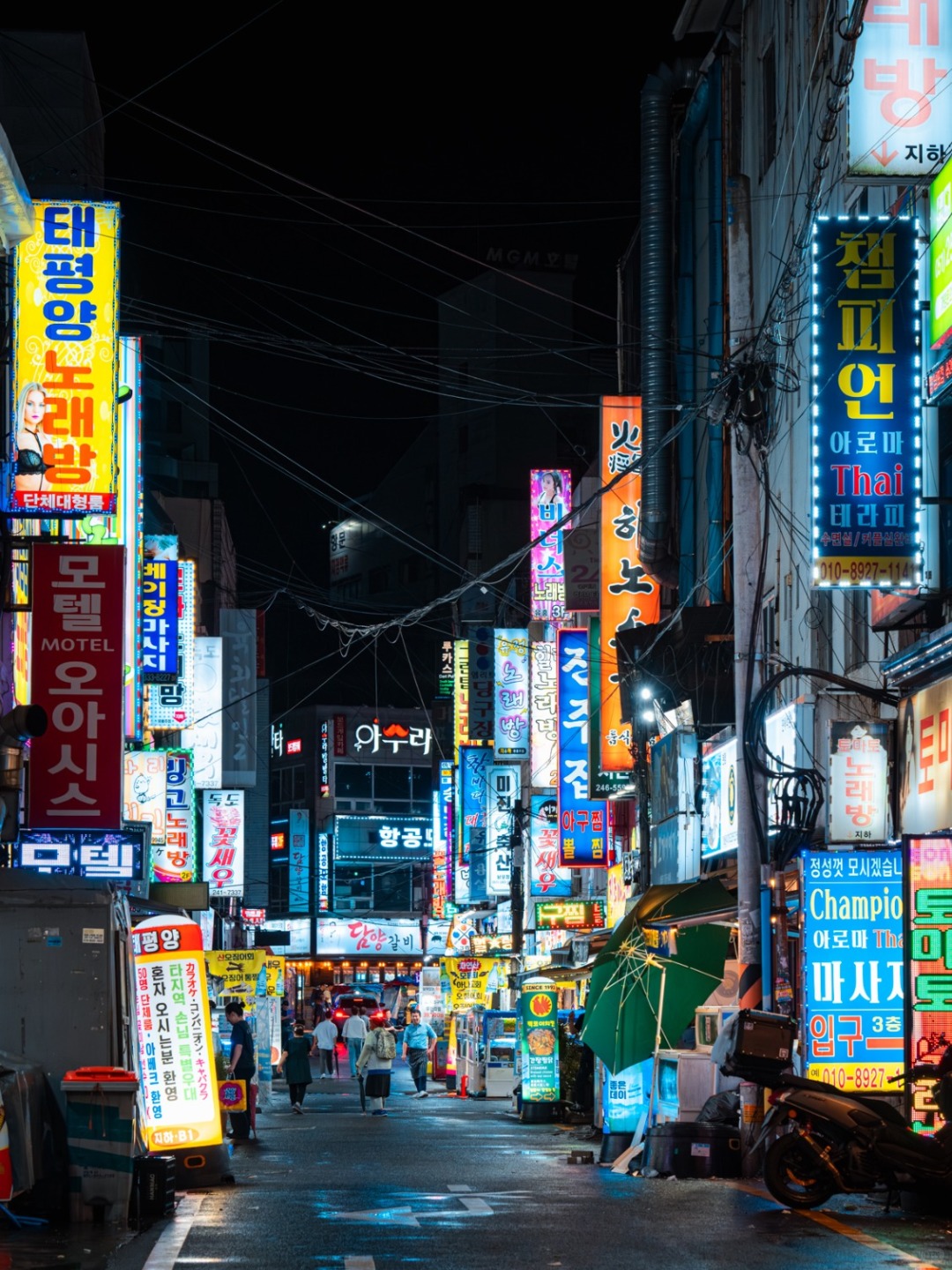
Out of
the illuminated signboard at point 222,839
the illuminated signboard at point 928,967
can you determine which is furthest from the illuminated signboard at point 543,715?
the illuminated signboard at point 928,967

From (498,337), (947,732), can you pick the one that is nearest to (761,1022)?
(947,732)

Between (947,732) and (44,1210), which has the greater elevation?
(947,732)

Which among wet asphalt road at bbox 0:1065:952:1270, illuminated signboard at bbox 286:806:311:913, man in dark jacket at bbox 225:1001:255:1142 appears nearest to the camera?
wet asphalt road at bbox 0:1065:952:1270

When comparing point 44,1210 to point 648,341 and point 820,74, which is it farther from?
point 648,341

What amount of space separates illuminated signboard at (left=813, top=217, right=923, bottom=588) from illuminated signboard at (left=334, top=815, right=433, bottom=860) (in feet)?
296

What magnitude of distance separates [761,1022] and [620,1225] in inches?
95.1

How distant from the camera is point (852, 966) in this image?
17.3 meters

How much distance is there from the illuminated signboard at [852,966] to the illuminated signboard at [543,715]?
26.9 m

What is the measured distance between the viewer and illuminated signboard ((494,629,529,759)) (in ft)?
160

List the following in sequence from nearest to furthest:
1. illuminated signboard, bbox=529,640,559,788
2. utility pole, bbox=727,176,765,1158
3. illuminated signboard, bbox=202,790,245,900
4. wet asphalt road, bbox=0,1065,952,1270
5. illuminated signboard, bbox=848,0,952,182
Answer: wet asphalt road, bbox=0,1065,952,1270
illuminated signboard, bbox=848,0,952,182
utility pole, bbox=727,176,765,1158
illuminated signboard, bbox=529,640,559,788
illuminated signboard, bbox=202,790,245,900

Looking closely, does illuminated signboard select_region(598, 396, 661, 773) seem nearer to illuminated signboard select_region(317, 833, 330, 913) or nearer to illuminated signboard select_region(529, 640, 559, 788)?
illuminated signboard select_region(529, 640, 559, 788)

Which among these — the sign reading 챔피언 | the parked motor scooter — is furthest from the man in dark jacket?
the parked motor scooter

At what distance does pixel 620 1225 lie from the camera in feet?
42.4

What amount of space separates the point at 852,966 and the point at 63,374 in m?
10.9
